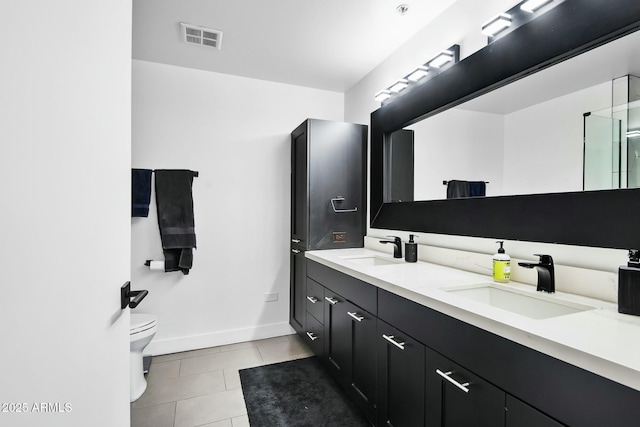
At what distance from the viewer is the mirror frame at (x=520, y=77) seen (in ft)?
3.73

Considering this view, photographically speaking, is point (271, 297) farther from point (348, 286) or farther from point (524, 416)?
point (524, 416)

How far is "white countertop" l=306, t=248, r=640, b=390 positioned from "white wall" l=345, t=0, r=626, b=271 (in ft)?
0.58

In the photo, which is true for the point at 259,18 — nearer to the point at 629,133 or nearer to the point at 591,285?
the point at 629,133

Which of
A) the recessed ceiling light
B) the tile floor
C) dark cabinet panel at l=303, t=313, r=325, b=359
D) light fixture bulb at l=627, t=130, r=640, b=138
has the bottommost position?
the tile floor

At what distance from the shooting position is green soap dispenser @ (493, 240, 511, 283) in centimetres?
146

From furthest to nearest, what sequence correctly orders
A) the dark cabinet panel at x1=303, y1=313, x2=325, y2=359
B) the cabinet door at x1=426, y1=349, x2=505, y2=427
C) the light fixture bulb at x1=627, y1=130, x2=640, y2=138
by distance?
the dark cabinet panel at x1=303, y1=313, x2=325, y2=359 < the light fixture bulb at x1=627, y1=130, x2=640, y2=138 < the cabinet door at x1=426, y1=349, x2=505, y2=427

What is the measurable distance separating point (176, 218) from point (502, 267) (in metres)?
2.47

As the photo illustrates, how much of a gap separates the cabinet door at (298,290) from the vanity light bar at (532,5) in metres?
2.17

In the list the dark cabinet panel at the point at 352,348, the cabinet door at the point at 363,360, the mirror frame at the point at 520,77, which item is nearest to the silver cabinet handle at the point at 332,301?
the dark cabinet panel at the point at 352,348

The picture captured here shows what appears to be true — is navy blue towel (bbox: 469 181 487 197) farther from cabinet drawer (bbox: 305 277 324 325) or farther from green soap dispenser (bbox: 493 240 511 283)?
cabinet drawer (bbox: 305 277 324 325)

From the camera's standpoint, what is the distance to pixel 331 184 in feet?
9.11

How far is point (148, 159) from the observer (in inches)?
106

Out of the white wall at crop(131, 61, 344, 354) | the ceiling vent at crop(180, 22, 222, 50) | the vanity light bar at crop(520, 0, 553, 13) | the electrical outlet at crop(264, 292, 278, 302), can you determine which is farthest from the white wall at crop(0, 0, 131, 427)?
the electrical outlet at crop(264, 292, 278, 302)

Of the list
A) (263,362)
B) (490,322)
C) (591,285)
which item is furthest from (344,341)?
(591,285)
